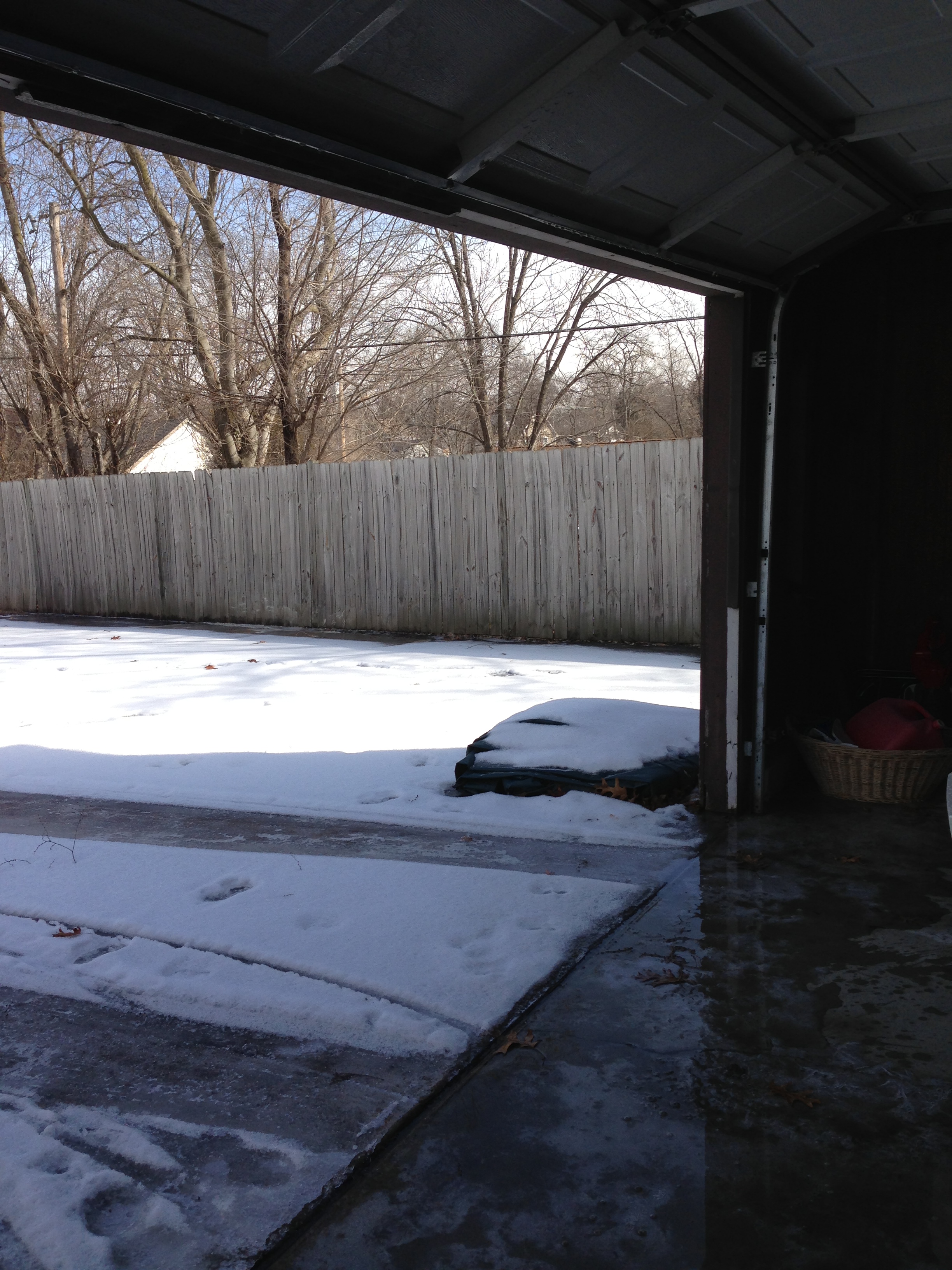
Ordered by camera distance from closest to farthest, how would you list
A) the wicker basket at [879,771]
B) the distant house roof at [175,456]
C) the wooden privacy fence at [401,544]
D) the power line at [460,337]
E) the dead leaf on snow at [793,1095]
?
the dead leaf on snow at [793,1095], the wicker basket at [879,771], the wooden privacy fence at [401,544], the power line at [460,337], the distant house roof at [175,456]

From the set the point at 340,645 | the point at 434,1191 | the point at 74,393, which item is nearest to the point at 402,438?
the point at 74,393

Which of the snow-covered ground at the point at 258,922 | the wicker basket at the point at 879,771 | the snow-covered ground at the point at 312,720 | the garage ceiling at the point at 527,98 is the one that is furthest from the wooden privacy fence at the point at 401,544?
the garage ceiling at the point at 527,98

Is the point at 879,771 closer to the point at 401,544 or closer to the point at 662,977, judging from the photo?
the point at 662,977

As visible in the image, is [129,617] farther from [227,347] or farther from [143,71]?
[143,71]

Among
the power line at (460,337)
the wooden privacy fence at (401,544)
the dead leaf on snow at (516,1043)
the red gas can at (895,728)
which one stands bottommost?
the dead leaf on snow at (516,1043)

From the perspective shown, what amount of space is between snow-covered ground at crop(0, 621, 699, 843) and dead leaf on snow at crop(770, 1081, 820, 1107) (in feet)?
5.95

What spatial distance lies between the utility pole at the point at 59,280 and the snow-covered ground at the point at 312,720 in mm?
9972

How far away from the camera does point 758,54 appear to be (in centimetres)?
270

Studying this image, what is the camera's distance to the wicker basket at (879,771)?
4.55 meters

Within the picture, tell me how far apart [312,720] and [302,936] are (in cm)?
341

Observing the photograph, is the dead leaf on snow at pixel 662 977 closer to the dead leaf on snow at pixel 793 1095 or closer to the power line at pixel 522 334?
the dead leaf on snow at pixel 793 1095

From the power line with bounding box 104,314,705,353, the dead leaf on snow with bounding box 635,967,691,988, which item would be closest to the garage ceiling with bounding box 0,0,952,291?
the dead leaf on snow with bounding box 635,967,691,988

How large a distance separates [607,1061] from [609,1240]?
643mm

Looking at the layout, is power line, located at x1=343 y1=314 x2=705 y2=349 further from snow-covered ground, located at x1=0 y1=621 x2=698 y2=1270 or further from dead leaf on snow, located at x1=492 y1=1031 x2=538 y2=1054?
dead leaf on snow, located at x1=492 y1=1031 x2=538 y2=1054
